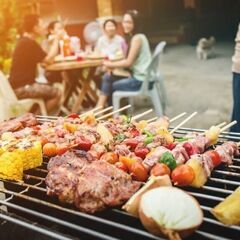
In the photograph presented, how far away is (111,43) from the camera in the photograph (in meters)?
9.84

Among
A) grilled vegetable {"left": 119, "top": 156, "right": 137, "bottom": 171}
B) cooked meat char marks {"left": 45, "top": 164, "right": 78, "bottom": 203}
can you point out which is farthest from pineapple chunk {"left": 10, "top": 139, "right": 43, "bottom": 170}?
grilled vegetable {"left": 119, "top": 156, "right": 137, "bottom": 171}

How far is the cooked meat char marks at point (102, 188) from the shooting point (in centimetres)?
241

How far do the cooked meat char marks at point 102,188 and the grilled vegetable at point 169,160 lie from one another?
0.26 metres

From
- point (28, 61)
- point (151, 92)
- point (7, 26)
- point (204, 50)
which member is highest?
point (7, 26)

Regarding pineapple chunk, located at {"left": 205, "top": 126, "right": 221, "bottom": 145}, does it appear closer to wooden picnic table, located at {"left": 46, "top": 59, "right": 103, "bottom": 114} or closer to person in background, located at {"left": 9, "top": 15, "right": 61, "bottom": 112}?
person in background, located at {"left": 9, "top": 15, "right": 61, "bottom": 112}

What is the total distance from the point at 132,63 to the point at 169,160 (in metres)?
6.04

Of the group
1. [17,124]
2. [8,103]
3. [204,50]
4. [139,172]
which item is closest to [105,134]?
[139,172]

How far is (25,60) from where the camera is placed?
820cm

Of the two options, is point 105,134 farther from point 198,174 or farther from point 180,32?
point 180,32

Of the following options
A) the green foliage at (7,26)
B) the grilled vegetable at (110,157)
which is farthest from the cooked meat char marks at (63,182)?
the green foliage at (7,26)

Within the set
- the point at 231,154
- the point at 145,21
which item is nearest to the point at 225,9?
the point at 145,21

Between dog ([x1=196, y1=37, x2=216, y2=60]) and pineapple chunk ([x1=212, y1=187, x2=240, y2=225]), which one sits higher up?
pineapple chunk ([x1=212, y1=187, x2=240, y2=225])

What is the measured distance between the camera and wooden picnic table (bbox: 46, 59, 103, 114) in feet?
28.8

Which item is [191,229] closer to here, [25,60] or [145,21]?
[25,60]
